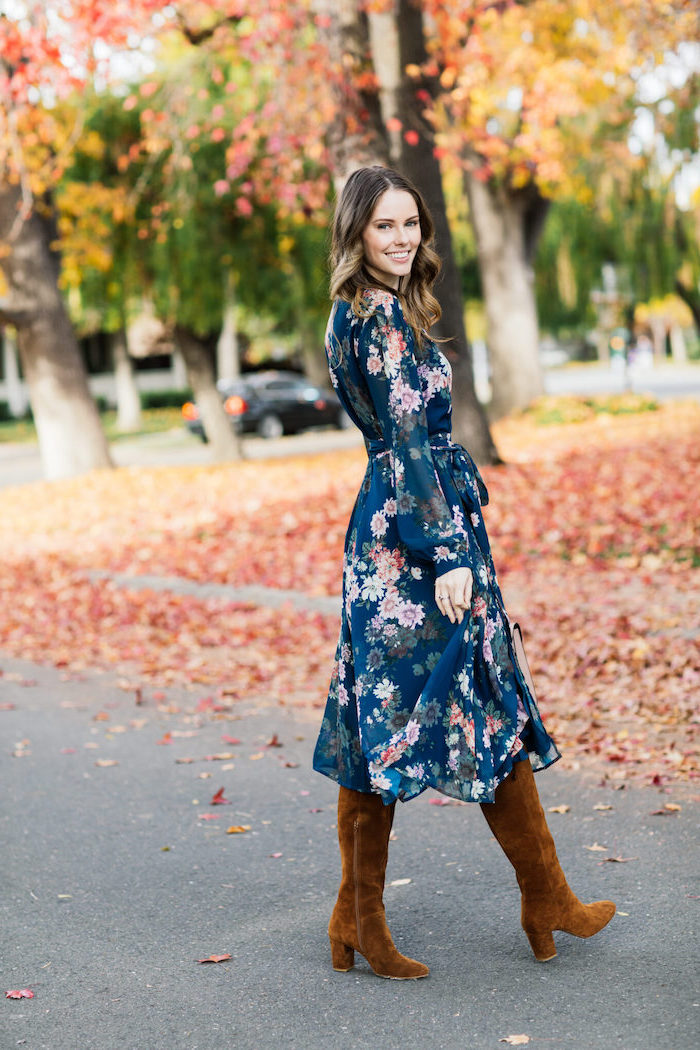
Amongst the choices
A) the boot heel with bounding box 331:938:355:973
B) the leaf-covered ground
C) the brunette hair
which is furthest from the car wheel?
the boot heel with bounding box 331:938:355:973

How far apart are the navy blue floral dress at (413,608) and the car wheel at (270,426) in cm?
2800

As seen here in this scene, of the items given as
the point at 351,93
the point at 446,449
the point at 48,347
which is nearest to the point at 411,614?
the point at 446,449

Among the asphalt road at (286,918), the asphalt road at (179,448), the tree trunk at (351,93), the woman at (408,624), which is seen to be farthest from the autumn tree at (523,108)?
the woman at (408,624)

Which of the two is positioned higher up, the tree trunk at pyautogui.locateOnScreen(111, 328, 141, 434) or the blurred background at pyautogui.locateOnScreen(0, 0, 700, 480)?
the blurred background at pyautogui.locateOnScreen(0, 0, 700, 480)

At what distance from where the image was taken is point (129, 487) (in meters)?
17.0

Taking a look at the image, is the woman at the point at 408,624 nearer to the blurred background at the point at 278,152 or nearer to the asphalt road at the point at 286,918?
the asphalt road at the point at 286,918

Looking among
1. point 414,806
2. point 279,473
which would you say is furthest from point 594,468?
point 414,806

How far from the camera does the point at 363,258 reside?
346cm

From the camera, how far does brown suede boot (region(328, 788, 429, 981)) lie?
3.47 meters

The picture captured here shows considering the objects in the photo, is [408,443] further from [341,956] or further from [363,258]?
[341,956]

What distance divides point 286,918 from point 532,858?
975mm

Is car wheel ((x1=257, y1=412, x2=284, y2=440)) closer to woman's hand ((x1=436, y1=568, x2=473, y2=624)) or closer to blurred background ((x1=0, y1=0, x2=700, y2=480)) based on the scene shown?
blurred background ((x1=0, y1=0, x2=700, y2=480))

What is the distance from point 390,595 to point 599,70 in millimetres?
17385

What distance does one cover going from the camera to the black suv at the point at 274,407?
31.0 m
